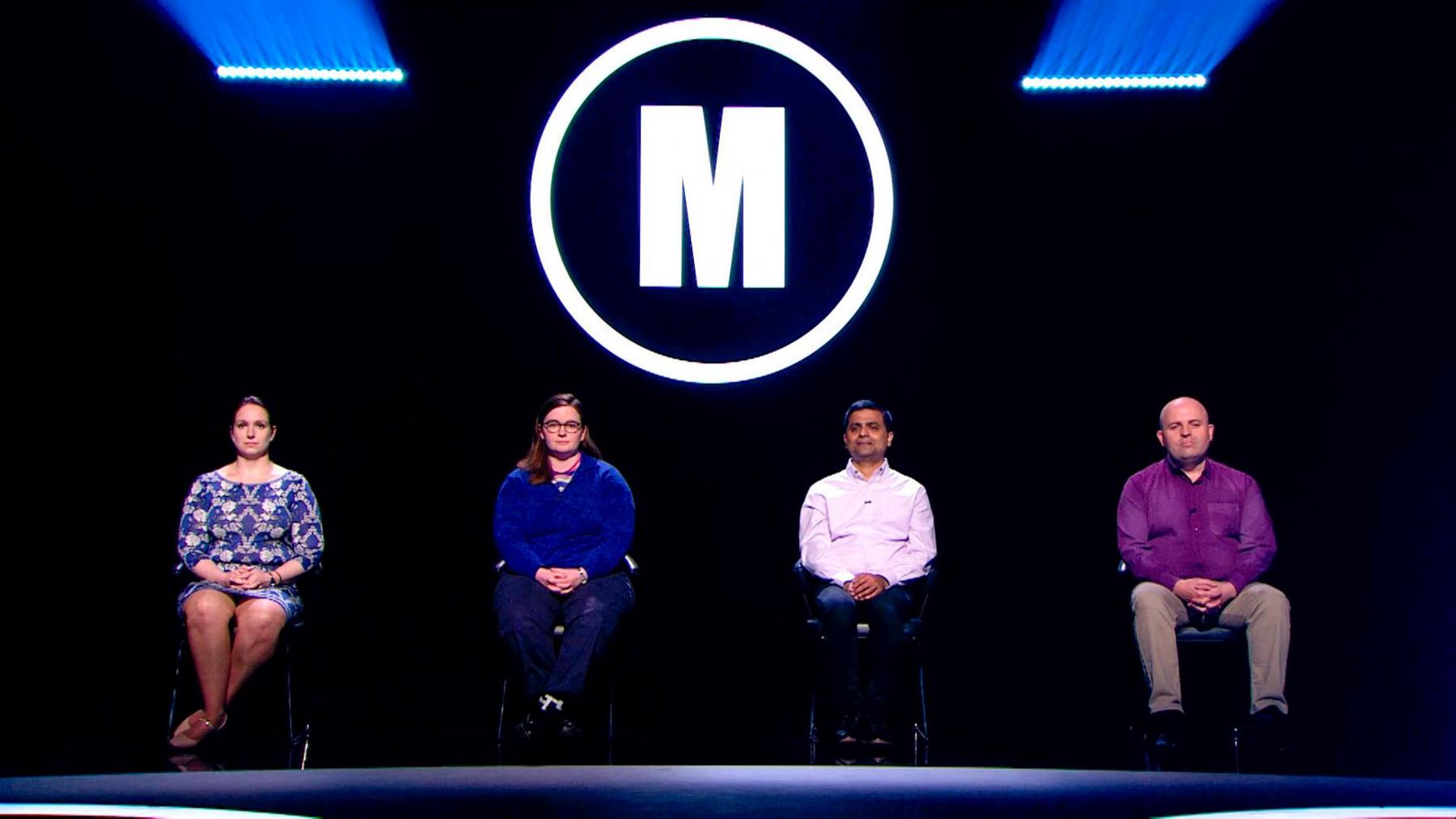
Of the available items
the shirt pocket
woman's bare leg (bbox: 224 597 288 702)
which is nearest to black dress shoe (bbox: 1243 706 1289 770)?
the shirt pocket

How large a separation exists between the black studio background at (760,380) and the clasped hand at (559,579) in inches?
29.8

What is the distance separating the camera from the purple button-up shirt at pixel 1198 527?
412 cm

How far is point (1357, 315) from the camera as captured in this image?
15.7 feet

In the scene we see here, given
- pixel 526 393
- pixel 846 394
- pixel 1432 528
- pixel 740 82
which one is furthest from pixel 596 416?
pixel 1432 528

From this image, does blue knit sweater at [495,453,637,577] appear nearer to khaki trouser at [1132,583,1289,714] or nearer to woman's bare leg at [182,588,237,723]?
woman's bare leg at [182,588,237,723]

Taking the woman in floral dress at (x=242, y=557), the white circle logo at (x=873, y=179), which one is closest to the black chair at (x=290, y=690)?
the woman in floral dress at (x=242, y=557)

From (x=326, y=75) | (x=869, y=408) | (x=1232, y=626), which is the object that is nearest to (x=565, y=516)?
(x=869, y=408)

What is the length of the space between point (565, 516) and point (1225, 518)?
227 cm

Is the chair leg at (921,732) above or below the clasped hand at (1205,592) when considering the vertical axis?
below

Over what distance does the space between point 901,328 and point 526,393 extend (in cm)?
149

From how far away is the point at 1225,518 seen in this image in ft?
13.8

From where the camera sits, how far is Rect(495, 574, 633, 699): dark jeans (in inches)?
150

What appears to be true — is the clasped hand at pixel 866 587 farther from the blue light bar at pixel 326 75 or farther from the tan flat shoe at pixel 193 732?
the blue light bar at pixel 326 75

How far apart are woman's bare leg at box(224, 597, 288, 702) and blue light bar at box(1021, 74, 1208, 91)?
3.36 m
